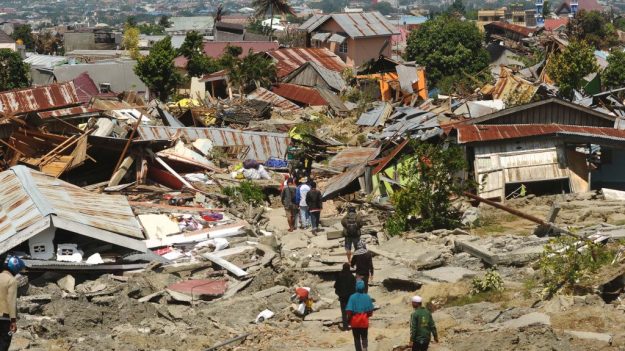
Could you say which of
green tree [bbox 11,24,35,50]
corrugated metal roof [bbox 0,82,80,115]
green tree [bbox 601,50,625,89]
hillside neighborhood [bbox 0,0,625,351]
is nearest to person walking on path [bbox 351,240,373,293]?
hillside neighborhood [bbox 0,0,625,351]

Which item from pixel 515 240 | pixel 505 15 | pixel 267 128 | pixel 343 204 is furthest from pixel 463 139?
pixel 505 15

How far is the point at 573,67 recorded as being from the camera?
32125 millimetres

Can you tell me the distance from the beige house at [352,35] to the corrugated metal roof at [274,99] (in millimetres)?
15245

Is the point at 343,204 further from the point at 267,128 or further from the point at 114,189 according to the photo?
the point at 267,128

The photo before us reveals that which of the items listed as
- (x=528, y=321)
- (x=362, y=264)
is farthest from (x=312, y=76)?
(x=528, y=321)

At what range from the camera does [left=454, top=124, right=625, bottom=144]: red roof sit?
62.6 feet

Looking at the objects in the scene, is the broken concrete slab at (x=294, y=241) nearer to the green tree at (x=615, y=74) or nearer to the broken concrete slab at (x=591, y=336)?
the broken concrete slab at (x=591, y=336)

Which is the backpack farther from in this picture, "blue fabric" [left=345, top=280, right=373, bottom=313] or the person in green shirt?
the person in green shirt

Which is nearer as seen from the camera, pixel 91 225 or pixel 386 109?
pixel 91 225

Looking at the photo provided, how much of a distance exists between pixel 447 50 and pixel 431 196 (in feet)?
108

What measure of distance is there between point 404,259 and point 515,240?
1583mm

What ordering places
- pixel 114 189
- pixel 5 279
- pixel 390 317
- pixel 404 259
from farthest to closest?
1. pixel 114 189
2. pixel 404 259
3. pixel 390 317
4. pixel 5 279

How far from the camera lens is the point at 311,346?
1122 centimetres

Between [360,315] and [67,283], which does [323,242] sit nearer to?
[67,283]
